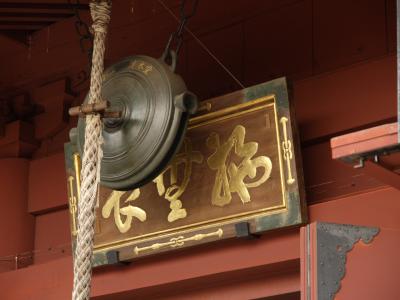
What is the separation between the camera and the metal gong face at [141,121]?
389 cm

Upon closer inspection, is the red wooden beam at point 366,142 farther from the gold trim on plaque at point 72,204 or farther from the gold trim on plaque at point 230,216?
the gold trim on plaque at point 72,204

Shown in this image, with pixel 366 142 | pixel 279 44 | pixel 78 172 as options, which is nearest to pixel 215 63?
pixel 279 44

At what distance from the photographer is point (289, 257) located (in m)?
3.85

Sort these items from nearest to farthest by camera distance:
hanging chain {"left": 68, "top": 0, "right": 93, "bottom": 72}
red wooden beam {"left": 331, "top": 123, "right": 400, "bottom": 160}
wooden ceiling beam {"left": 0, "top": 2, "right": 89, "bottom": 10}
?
red wooden beam {"left": 331, "top": 123, "right": 400, "bottom": 160} < hanging chain {"left": 68, "top": 0, "right": 93, "bottom": 72} < wooden ceiling beam {"left": 0, "top": 2, "right": 89, "bottom": 10}

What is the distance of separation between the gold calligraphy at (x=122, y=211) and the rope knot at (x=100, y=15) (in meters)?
0.62

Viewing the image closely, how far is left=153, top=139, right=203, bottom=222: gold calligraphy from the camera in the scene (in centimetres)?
410

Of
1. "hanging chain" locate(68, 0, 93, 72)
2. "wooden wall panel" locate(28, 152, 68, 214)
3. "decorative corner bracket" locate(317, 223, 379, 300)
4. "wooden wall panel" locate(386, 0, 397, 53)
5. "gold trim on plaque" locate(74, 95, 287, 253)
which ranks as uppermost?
"hanging chain" locate(68, 0, 93, 72)

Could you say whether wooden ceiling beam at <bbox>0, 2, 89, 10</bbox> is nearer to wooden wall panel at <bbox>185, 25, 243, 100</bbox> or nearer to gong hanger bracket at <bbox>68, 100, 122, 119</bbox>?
wooden wall panel at <bbox>185, 25, 243, 100</bbox>

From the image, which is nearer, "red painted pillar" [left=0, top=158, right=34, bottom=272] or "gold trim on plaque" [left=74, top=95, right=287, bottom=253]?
"gold trim on plaque" [left=74, top=95, right=287, bottom=253]

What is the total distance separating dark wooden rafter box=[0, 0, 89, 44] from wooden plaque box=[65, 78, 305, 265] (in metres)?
0.76

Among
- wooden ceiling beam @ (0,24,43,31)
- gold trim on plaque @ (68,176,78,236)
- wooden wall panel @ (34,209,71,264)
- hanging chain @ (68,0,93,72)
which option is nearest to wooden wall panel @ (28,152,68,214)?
wooden wall panel @ (34,209,71,264)

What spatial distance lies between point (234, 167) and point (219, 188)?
0.08 m

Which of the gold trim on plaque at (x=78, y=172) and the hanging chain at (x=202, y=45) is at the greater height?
the hanging chain at (x=202, y=45)

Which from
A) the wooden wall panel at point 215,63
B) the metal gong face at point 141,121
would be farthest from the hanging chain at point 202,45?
the metal gong face at point 141,121
